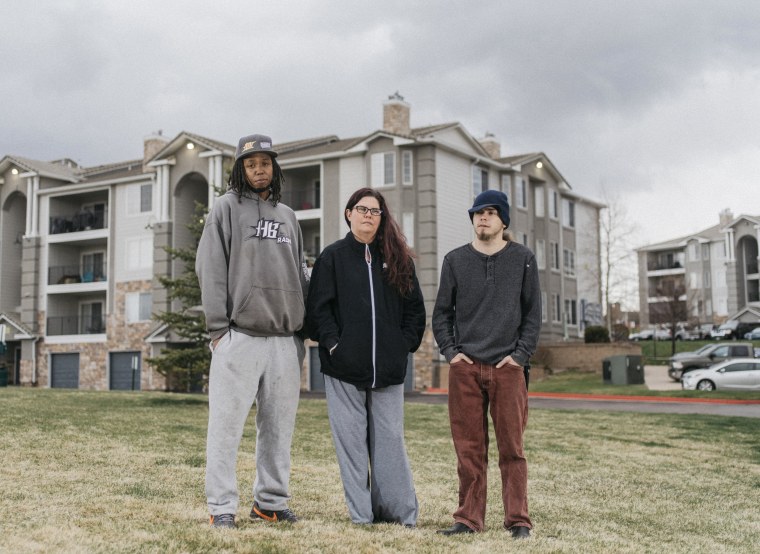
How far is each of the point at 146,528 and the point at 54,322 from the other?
150ft

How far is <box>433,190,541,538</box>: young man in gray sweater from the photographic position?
5.50 m

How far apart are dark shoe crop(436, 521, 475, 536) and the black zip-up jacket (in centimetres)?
98

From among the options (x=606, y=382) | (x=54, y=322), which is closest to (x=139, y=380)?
(x=54, y=322)

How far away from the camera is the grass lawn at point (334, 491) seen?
4992 mm

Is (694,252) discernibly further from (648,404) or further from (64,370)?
(648,404)

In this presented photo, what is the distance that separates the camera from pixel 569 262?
49.0 meters

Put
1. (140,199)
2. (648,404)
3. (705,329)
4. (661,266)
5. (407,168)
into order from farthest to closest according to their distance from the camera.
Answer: (661,266)
(705,329)
(140,199)
(407,168)
(648,404)

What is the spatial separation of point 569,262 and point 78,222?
28116mm

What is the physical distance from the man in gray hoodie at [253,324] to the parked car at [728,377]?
27.3 m

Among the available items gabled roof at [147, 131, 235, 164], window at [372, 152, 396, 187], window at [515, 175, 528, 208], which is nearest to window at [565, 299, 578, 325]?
window at [515, 175, 528, 208]

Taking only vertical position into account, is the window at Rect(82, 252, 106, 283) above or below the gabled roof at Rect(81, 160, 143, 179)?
below

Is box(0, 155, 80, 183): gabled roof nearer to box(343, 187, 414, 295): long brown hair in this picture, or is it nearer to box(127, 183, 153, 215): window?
box(127, 183, 153, 215): window

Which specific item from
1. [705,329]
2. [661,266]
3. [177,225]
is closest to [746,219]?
[705,329]

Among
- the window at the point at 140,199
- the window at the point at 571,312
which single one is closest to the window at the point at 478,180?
the window at the point at 571,312
